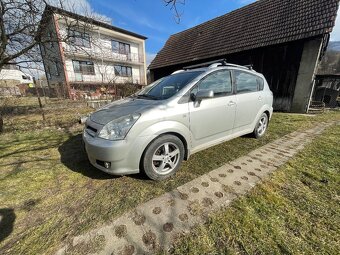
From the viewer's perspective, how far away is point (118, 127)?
7.53 ft

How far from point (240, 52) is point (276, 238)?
11148mm

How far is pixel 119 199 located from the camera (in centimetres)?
222

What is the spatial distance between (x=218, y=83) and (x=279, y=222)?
2.30m

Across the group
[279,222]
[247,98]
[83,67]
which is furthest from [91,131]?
[83,67]

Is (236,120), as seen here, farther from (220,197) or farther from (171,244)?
(171,244)

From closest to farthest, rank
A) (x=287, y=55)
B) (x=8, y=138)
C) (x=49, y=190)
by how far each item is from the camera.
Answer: (x=49, y=190) → (x=8, y=138) → (x=287, y=55)

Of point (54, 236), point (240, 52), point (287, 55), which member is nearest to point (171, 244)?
point (54, 236)

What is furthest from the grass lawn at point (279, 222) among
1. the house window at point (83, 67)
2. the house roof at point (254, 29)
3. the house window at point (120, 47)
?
the house window at point (120, 47)

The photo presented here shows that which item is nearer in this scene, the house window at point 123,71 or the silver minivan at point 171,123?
the silver minivan at point 171,123

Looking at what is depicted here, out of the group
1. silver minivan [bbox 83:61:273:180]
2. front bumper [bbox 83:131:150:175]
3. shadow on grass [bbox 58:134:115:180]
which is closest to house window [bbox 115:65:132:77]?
shadow on grass [bbox 58:134:115:180]

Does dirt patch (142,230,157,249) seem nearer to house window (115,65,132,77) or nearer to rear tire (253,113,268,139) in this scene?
rear tire (253,113,268,139)

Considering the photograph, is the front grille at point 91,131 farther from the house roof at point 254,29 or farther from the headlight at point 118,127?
the house roof at point 254,29

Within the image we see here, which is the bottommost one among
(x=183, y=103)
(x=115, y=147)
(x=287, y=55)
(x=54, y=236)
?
(x=54, y=236)

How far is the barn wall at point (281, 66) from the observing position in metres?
8.60
